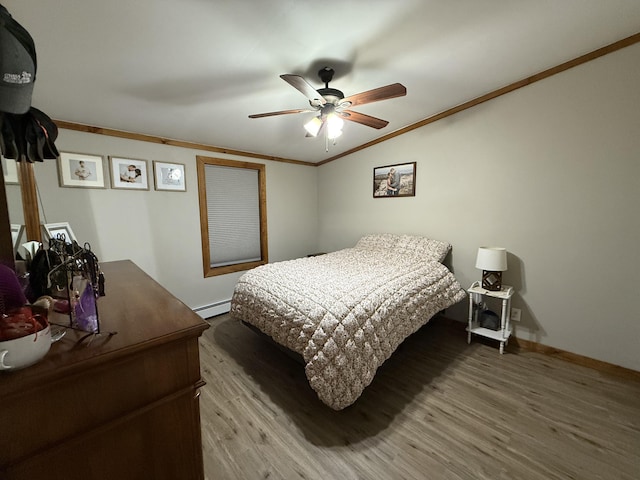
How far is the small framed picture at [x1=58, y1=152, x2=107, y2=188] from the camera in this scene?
229 cm

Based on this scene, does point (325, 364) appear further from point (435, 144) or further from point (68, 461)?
point (435, 144)

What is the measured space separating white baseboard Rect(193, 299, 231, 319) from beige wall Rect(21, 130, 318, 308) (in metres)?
0.05

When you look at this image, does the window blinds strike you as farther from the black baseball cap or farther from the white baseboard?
the black baseball cap

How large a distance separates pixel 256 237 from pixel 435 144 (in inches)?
105

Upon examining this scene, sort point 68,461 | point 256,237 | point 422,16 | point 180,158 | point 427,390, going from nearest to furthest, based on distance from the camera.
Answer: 1. point 68,461
2. point 422,16
3. point 427,390
4. point 180,158
5. point 256,237

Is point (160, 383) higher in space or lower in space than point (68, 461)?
higher

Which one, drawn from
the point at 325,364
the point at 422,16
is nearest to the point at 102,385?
the point at 325,364

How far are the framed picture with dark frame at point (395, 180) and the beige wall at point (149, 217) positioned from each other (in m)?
1.46

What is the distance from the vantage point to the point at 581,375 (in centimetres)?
212

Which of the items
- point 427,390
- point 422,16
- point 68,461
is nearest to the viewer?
point 68,461

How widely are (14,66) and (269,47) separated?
1337mm

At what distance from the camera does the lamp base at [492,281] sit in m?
2.48

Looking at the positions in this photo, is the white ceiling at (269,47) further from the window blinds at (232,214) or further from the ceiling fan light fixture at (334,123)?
the window blinds at (232,214)

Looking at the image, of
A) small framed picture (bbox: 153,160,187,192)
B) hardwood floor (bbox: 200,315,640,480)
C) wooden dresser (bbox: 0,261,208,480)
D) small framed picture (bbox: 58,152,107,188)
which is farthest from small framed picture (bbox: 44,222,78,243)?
wooden dresser (bbox: 0,261,208,480)
